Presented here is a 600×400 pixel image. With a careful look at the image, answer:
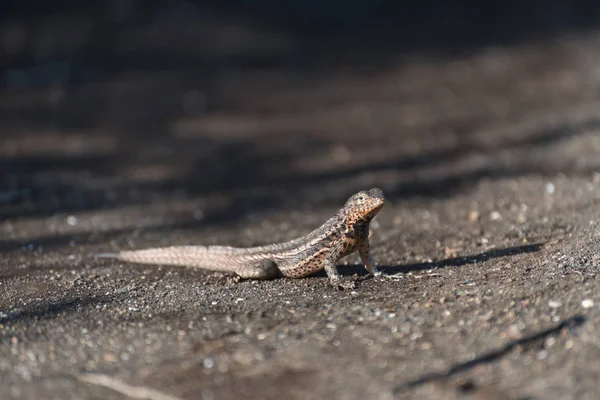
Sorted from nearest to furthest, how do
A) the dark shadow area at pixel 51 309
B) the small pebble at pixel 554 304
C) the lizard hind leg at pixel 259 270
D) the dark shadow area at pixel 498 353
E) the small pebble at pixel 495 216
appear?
the dark shadow area at pixel 498 353 → the small pebble at pixel 554 304 → the dark shadow area at pixel 51 309 → the lizard hind leg at pixel 259 270 → the small pebble at pixel 495 216

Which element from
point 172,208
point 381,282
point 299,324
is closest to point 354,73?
point 172,208

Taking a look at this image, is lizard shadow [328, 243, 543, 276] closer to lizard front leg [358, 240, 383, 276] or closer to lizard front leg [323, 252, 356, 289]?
lizard front leg [358, 240, 383, 276]

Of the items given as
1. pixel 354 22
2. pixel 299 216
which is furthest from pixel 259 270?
pixel 354 22

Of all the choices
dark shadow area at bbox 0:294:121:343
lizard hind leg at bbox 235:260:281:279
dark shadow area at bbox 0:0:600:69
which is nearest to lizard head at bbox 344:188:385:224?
lizard hind leg at bbox 235:260:281:279

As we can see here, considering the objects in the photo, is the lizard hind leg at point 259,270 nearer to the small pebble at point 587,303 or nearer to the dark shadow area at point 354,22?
the small pebble at point 587,303

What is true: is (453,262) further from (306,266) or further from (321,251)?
(306,266)

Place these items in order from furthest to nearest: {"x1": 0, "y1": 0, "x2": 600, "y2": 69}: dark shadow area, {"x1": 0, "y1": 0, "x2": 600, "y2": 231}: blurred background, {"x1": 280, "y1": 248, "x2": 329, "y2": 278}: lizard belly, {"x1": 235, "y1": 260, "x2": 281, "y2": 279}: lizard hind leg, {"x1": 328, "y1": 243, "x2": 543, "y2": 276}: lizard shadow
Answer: {"x1": 0, "y1": 0, "x2": 600, "y2": 69}: dark shadow area, {"x1": 0, "y1": 0, "x2": 600, "y2": 231}: blurred background, {"x1": 328, "y1": 243, "x2": 543, "y2": 276}: lizard shadow, {"x1": 235, "y1": 260, "x2": 281, "y2": 279}: lizard hind leg, {"x1": 280, "y1": 248, "x2": 329, "y2": 278}: lizard belly

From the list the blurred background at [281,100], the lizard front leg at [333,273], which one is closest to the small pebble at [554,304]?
the lizard front leg at [333,273]
